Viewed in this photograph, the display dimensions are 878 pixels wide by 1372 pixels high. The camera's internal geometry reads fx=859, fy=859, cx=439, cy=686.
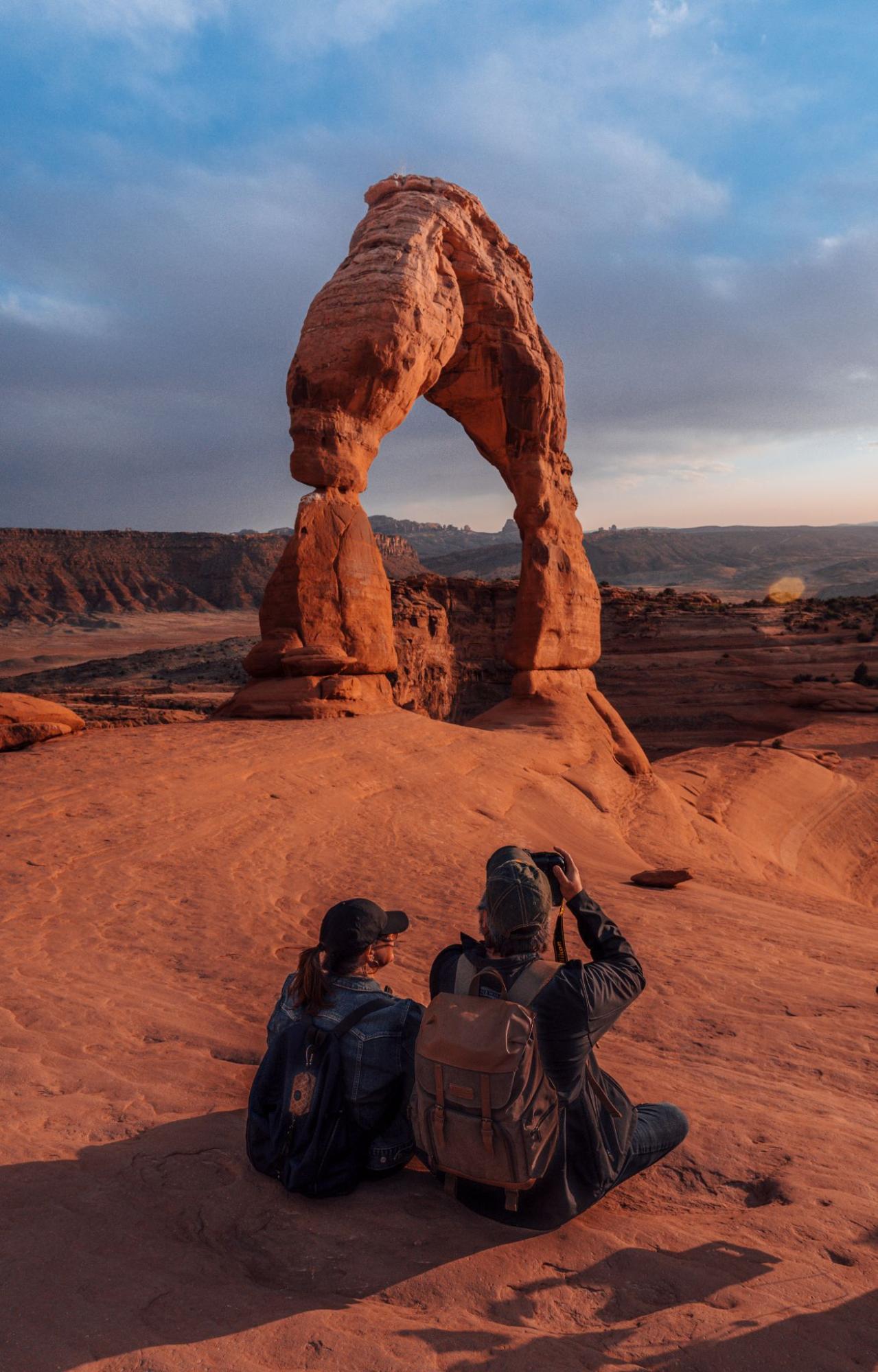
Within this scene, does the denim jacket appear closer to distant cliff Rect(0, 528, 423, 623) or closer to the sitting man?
the sitting man

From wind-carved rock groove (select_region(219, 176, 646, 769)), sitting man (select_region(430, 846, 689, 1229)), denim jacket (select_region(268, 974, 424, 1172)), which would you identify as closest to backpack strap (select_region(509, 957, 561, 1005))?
sitting man (select_region(430, 846, 689, 1229))

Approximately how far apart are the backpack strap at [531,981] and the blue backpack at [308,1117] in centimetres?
57

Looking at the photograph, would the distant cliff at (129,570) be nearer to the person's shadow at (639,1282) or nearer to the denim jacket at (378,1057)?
the denim jacket at (378,1057)

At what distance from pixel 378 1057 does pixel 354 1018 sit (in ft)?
0.50

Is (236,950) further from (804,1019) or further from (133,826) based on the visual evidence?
(804,1019)

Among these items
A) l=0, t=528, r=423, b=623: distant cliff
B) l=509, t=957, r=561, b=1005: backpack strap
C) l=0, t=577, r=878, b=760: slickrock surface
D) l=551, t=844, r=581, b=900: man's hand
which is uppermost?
l=0, t=528, r=423, b=623: distant cliff

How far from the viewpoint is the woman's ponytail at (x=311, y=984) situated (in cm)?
275

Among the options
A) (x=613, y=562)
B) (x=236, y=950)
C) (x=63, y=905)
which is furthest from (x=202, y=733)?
(x=613, y=562)

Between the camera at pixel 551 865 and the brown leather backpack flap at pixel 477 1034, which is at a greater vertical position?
the camera at pixel 551 865

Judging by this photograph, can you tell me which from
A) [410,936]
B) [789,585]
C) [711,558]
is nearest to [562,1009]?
[410,936]

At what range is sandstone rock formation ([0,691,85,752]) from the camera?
877cm

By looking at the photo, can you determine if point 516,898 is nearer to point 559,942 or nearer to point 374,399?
point 559,942

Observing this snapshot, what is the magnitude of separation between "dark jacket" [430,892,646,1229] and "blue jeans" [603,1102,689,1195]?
3.3 inches

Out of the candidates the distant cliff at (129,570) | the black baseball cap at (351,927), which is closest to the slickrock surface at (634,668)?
the black baseball cap at (351,927)
